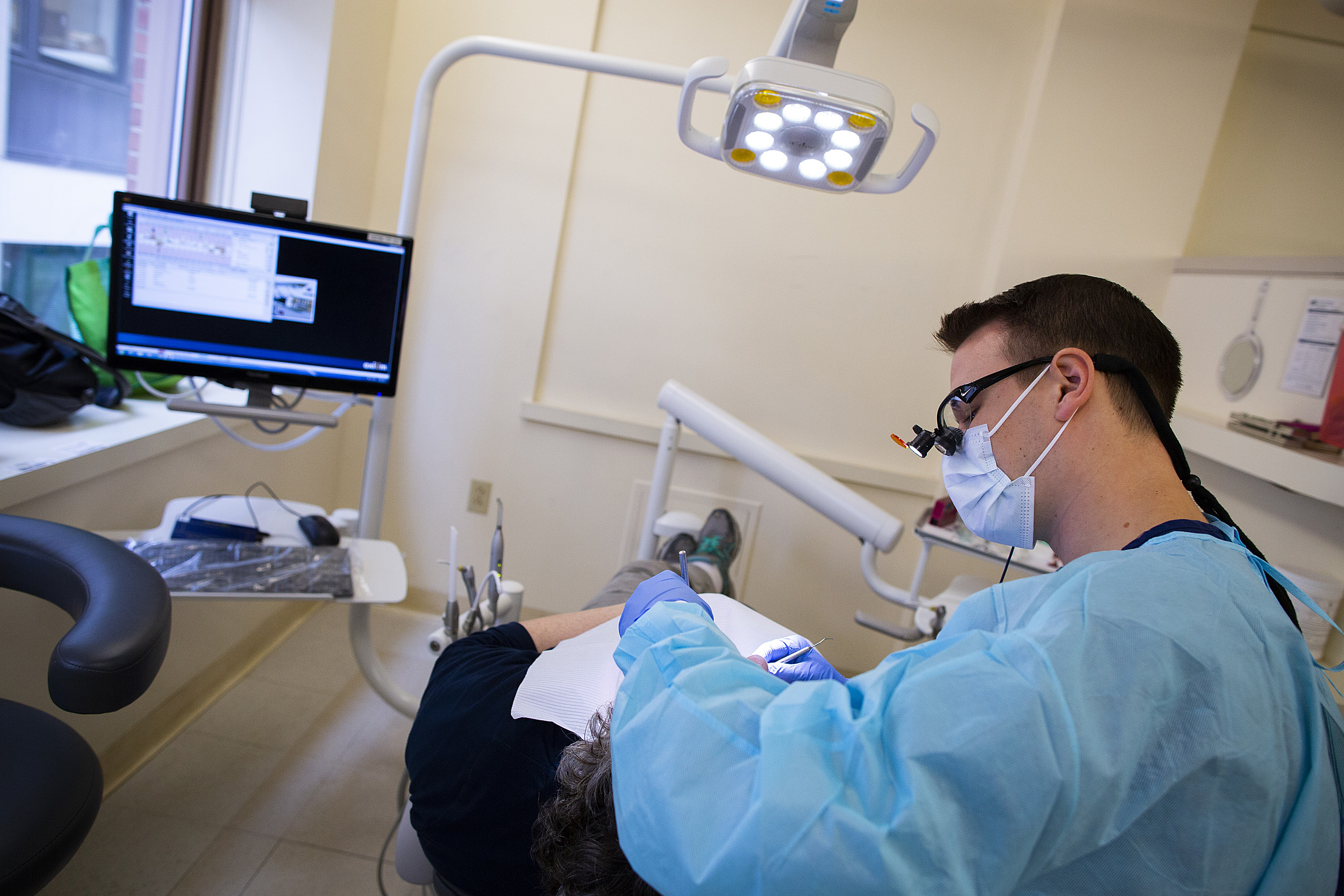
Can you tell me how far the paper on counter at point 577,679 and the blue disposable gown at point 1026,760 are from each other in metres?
0.26

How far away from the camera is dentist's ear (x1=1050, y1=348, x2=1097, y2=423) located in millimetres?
914

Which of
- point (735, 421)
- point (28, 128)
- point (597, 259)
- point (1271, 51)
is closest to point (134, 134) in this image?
point (28, 128)

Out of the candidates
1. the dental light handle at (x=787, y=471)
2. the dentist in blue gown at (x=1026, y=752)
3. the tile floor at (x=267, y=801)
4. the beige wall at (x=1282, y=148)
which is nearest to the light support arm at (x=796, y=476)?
the dental light handle at (x=787, y=471)

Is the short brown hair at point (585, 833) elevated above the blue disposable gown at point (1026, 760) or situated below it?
below

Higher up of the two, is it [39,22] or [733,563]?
[39,22]

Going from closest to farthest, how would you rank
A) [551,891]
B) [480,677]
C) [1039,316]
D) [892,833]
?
[892,833], [551,891], [1039,316], [480,677]

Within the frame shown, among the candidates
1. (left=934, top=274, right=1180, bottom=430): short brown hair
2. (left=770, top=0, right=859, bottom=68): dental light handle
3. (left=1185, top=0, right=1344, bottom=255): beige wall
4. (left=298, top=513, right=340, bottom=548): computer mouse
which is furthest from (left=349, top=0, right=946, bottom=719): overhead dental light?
(left=1185, top=0, right=1344, bottom=255): beige wall

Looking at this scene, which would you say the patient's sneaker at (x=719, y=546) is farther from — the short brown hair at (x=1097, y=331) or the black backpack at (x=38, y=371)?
the black backpack at (x=38, y=371)

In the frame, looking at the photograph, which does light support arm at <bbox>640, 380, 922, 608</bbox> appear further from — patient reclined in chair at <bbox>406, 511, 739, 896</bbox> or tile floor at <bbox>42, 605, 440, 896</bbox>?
tile floor at <bbox>42, 605, 440, 896</bbox>

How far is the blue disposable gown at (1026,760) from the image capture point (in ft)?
1.87

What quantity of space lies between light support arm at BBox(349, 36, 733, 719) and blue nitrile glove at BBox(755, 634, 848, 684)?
1168mm

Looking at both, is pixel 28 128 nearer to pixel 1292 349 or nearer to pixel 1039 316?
pixel 1039 316

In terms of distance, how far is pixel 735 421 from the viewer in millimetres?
2008

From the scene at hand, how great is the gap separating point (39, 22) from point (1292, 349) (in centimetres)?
306
